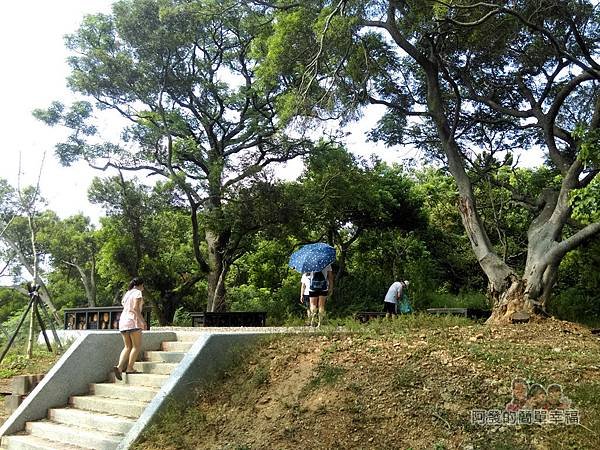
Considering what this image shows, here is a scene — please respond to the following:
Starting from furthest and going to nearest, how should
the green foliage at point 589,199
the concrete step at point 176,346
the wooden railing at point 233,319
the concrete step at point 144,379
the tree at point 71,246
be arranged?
the tree at point 71,246 → the wooden railing at point 233,319 → the green foliage at point 589,199 → the concrete step at point 176,346 → the concrete step at point 144,379

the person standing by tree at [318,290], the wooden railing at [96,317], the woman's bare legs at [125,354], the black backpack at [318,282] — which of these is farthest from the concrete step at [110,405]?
the wooden railing at [96,317]

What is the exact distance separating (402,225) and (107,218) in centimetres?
1125

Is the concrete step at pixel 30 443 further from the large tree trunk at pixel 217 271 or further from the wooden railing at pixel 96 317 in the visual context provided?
the large tree trunk at pixel 217 271

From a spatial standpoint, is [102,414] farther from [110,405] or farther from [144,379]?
[144,379]

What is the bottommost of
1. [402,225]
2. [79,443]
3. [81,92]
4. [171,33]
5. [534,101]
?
[79,443]

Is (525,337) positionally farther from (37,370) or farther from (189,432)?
(37,370)

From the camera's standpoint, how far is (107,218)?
73.6 ft

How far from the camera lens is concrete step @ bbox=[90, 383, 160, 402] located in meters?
7.73

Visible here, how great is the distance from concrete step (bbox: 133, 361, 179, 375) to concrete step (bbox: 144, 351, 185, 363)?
0.11m

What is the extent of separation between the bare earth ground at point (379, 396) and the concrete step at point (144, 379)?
101 centimetres

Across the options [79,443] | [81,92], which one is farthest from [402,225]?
[79,443]

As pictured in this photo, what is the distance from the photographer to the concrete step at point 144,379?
314 inches

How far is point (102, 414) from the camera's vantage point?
775cm

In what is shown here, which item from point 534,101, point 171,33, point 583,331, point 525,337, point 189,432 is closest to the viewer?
point 189,432
